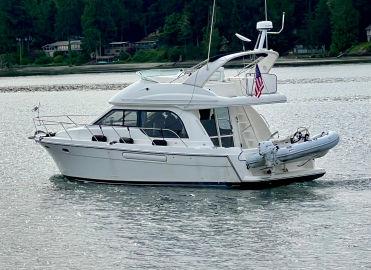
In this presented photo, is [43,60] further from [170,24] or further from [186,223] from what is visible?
[186,223]

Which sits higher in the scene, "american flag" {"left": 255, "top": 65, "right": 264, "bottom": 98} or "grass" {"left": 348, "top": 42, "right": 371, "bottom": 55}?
"american flag" {"left": 255, "top": 65, "right": 264, "bottom": 98}

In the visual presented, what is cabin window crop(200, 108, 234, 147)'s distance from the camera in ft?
100

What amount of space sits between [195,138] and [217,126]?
90 cm

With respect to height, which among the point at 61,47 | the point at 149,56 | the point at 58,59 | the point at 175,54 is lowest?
the point at 58,59

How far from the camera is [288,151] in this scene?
95.9 feet

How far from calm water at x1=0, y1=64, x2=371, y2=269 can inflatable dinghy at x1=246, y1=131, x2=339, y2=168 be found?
3.08 feet

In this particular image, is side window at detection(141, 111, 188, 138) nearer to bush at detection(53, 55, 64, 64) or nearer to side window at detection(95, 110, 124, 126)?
side window at detection(95, 110, 124, 126)

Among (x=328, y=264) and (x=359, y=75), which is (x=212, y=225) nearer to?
(x=328, y=264)

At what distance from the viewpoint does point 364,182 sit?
3058 centimetres

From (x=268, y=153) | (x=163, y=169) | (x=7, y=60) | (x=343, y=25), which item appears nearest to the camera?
(x=268, y=153)

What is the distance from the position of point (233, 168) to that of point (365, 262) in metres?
7.52

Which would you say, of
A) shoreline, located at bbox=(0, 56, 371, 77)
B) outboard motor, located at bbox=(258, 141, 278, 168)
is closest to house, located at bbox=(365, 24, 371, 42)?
shoreline, located at bbox=(0, 56, 371, 77)

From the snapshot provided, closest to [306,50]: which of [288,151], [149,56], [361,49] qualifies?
[361,49]

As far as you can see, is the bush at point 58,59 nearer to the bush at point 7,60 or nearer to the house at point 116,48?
the bush at point 7,60
